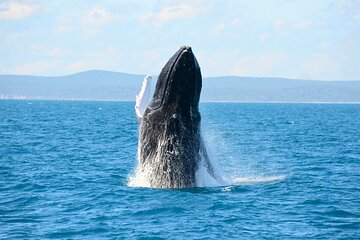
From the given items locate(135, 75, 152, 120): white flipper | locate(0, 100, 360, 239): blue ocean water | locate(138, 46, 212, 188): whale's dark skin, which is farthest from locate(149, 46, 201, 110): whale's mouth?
locate(0, 100, 360, 239): blue ocean water

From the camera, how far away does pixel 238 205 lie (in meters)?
16.0

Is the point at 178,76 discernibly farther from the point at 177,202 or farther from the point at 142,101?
the point at 177,202

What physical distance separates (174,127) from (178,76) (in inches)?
50.1

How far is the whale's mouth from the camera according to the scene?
50.9 ft

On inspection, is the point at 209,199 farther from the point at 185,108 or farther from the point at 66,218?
the point at 66,218

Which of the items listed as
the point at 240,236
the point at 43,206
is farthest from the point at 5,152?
the point at 240,236

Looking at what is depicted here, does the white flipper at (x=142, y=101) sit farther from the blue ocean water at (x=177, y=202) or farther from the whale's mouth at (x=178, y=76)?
the blue ocean water at (x=177, y=202)

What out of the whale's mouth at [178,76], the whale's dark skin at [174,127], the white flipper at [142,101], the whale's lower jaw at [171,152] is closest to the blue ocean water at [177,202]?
the whale's lower jaw at [171,152]

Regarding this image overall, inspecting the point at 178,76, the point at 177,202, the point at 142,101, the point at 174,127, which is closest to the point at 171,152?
the point at 174,127

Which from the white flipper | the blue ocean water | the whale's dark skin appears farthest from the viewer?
the white flipper

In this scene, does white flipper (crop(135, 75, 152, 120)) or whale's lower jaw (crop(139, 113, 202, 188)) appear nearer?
whale's lower jaw (crop(139, 113, 202, 188))

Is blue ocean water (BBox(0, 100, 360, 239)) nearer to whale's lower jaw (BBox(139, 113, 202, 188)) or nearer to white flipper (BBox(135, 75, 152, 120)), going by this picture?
whale's lower jaw (BBox(139, 113, 202, 188))

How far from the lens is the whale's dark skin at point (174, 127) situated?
1565cm

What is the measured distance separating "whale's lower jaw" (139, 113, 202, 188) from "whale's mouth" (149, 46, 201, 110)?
621mm
